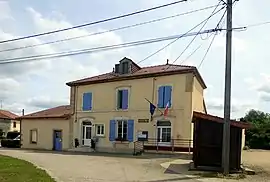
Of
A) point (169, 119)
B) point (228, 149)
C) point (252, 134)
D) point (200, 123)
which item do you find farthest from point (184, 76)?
point (252, 134)

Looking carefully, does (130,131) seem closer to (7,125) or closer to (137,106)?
(137,106)

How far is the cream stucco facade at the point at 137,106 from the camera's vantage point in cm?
3297

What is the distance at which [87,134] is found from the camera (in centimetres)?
3931

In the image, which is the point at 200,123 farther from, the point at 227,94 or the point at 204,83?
the point at 204,83

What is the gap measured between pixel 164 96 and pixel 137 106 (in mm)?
2864

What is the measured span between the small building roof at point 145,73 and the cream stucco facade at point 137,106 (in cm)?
31

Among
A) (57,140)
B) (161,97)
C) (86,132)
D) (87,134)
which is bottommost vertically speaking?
(57,140)

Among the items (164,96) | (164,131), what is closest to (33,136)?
(164,131)

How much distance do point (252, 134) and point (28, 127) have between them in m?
28.8

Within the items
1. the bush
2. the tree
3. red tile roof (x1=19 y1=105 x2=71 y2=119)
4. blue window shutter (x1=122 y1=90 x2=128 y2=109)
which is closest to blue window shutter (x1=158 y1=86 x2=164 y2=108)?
blue window shutter (x1=122 y1=90 x2=128 y2=109)

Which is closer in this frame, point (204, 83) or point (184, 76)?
point (184, 76)

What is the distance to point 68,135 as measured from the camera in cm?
4019

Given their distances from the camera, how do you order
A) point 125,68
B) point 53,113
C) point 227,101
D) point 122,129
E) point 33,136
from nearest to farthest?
1. point 227,101
2. point 122,129
3. point 125,68
4. point 53,113
5. point 33,136

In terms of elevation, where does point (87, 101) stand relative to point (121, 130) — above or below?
above
